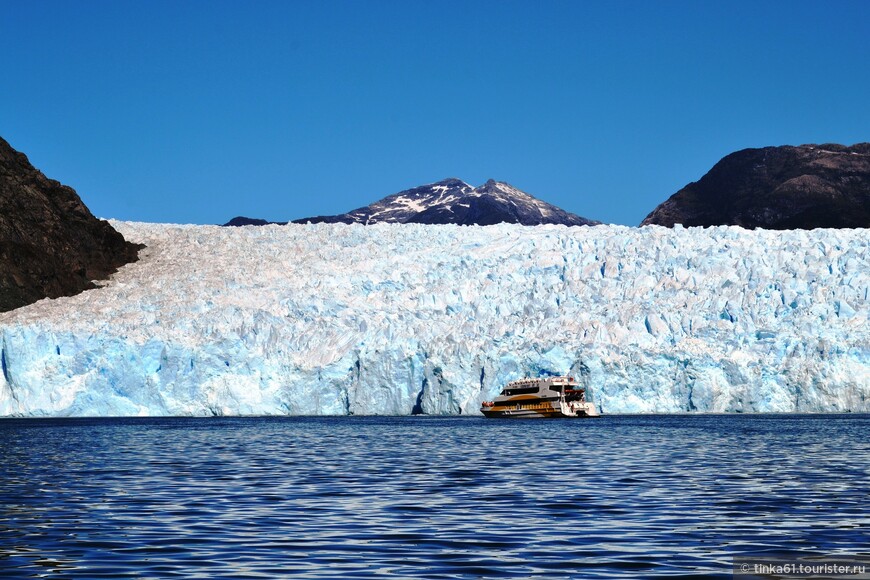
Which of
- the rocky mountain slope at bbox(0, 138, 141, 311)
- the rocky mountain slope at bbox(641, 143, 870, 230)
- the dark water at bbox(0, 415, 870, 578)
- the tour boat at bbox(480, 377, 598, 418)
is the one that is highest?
the rocky mountain slope at bbox(641, 143, 870, 230)

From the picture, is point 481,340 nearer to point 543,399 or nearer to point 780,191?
point 543,399

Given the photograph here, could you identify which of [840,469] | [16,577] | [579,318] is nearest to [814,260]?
[579,318]

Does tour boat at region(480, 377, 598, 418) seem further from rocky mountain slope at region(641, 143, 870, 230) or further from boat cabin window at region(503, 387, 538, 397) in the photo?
rocky mountain slope at region(641, 143, 870, 230)

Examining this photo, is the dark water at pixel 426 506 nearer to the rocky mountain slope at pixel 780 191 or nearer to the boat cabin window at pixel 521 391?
the boat cabin window at pixel 521 391

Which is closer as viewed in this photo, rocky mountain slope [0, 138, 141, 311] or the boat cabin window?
the boat cabin window

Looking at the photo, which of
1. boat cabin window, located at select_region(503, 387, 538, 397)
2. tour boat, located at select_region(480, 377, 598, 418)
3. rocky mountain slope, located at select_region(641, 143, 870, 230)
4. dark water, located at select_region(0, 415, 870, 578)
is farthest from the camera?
rocky mountain slope, located at select_region(641, 143, 870, 230)

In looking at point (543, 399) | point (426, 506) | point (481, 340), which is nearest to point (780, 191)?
point (543, 399)

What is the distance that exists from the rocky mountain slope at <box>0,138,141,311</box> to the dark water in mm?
28548

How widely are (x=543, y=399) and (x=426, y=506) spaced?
30361mm

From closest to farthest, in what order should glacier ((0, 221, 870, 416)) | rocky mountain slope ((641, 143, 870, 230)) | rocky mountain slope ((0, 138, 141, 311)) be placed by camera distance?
glacier ((0, 221, 870, 416))
rocky mountain slope ((0, 138, 141, 311))
rocky mountain slope ((641, 143, 870, 230))

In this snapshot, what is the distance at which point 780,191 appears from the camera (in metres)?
150

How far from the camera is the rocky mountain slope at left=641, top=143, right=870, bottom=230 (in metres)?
146

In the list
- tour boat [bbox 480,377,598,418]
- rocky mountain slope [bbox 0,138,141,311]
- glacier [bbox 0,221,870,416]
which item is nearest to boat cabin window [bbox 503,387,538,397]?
tour boat [bbox 480,377,598,418]

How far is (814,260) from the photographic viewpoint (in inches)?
1869
